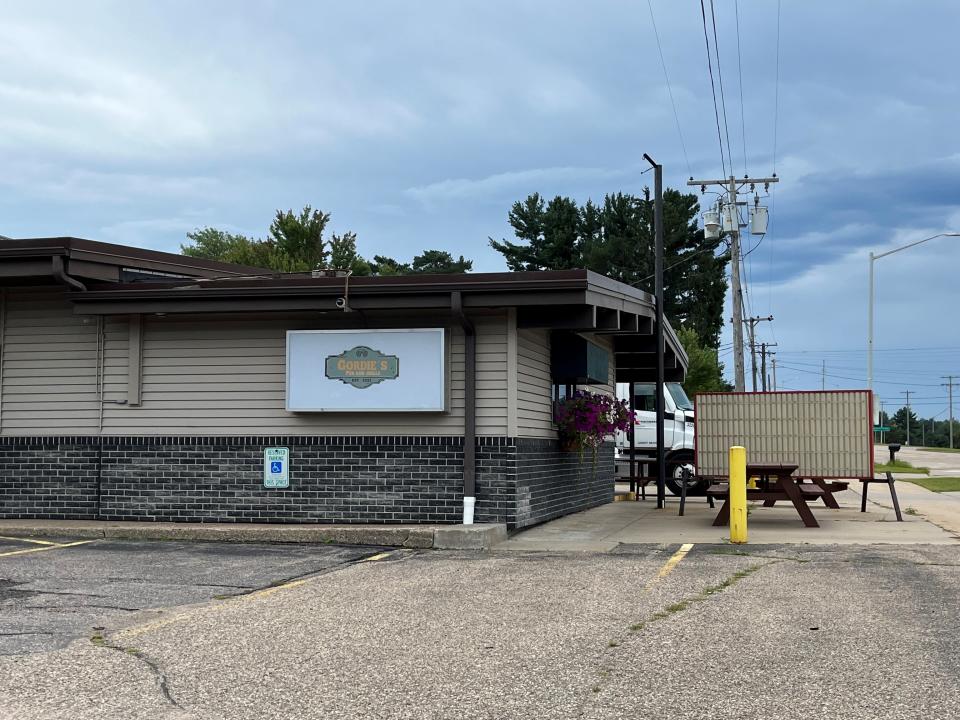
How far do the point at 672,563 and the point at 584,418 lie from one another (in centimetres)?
446

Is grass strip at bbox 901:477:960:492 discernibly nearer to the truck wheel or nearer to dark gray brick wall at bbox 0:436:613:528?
the truck wheel

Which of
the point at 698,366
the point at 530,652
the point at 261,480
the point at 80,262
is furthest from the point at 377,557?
the point at 698,366

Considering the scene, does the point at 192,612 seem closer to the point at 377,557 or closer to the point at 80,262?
the point at 377,557

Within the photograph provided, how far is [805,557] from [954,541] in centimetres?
266

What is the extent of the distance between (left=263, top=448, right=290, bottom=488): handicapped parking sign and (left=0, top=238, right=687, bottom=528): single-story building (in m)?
0.02

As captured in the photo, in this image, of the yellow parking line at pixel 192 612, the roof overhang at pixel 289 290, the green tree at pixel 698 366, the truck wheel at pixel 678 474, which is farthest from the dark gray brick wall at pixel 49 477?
the green tree at pixel 698 366

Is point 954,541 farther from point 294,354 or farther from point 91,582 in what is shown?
point 91,582

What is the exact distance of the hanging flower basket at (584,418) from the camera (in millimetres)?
14836

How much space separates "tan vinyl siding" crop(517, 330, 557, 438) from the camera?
13289 mm

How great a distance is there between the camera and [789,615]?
763 centimetres

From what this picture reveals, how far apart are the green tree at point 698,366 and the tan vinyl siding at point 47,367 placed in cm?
4187

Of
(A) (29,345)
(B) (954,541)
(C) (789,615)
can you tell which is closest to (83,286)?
(A) (29,345)

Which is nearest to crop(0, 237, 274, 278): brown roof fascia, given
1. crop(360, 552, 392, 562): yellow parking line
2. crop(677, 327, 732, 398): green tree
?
crop(360, 552, 392, 562): yellow parking line

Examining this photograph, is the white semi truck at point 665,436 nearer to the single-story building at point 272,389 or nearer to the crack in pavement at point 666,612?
the single-story building at point 272,389
